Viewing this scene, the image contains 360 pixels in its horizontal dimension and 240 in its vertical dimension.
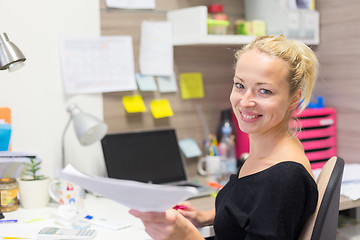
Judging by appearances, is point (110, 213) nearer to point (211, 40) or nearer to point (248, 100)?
point (248, 100)

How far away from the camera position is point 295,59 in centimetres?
123

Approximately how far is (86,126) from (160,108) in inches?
19.2

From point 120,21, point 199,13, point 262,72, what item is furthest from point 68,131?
point 262,72

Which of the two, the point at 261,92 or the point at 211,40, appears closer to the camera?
the point at 261,92

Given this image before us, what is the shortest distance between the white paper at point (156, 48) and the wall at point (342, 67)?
71cm

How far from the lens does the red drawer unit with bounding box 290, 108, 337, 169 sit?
2.19 metres

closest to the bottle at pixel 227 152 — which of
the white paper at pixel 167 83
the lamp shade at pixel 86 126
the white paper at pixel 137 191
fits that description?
the white paper at pixel 167 83

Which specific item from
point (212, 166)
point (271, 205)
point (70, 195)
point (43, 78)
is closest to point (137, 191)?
point (271, 205)

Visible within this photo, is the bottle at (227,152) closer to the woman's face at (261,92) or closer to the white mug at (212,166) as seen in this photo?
the white mug at (212,166)

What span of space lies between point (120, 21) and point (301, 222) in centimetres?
116

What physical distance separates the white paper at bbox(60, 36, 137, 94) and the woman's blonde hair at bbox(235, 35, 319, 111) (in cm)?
82

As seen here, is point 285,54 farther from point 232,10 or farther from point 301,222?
point 232,10

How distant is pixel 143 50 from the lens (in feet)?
6.76

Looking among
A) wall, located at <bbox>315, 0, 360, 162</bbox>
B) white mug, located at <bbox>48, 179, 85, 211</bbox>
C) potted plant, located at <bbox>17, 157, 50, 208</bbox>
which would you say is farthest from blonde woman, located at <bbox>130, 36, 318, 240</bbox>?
wall, located at <bbox>315, 0, 360, 162</bbox>
